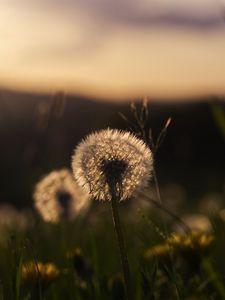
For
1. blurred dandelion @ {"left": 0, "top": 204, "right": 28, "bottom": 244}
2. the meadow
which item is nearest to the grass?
the meadow

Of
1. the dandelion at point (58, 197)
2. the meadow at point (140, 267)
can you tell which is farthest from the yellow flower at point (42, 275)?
the dandelion at point (58, 197)

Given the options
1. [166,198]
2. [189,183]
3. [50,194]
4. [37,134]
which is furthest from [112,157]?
[189,183]

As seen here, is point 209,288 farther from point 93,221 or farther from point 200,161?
point 200,161

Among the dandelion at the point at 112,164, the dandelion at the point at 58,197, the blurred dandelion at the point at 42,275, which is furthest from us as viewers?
the dandelion at the point at 58,197

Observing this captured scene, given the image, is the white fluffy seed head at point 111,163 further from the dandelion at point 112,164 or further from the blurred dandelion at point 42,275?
the blurred dandelion at point 42,275

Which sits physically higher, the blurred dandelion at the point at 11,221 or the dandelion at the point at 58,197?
the blurred dandelion at the point at 11,221

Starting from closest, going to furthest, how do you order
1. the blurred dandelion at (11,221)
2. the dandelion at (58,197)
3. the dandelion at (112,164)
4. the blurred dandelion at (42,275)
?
the dandelion at (112,164), the blurred dandelion at (42,275), the dandelion at (58,197), the blurred dandelion at (11,221)

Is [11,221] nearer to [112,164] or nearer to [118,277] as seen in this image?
[118,277]

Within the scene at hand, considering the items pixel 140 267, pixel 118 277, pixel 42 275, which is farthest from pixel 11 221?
pixel 140 267

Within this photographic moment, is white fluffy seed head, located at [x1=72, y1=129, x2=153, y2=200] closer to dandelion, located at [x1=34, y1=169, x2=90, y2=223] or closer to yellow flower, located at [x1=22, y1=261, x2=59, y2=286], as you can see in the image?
yellow flower, located at [x1=22, y1=261, x2=59, y2=286]
